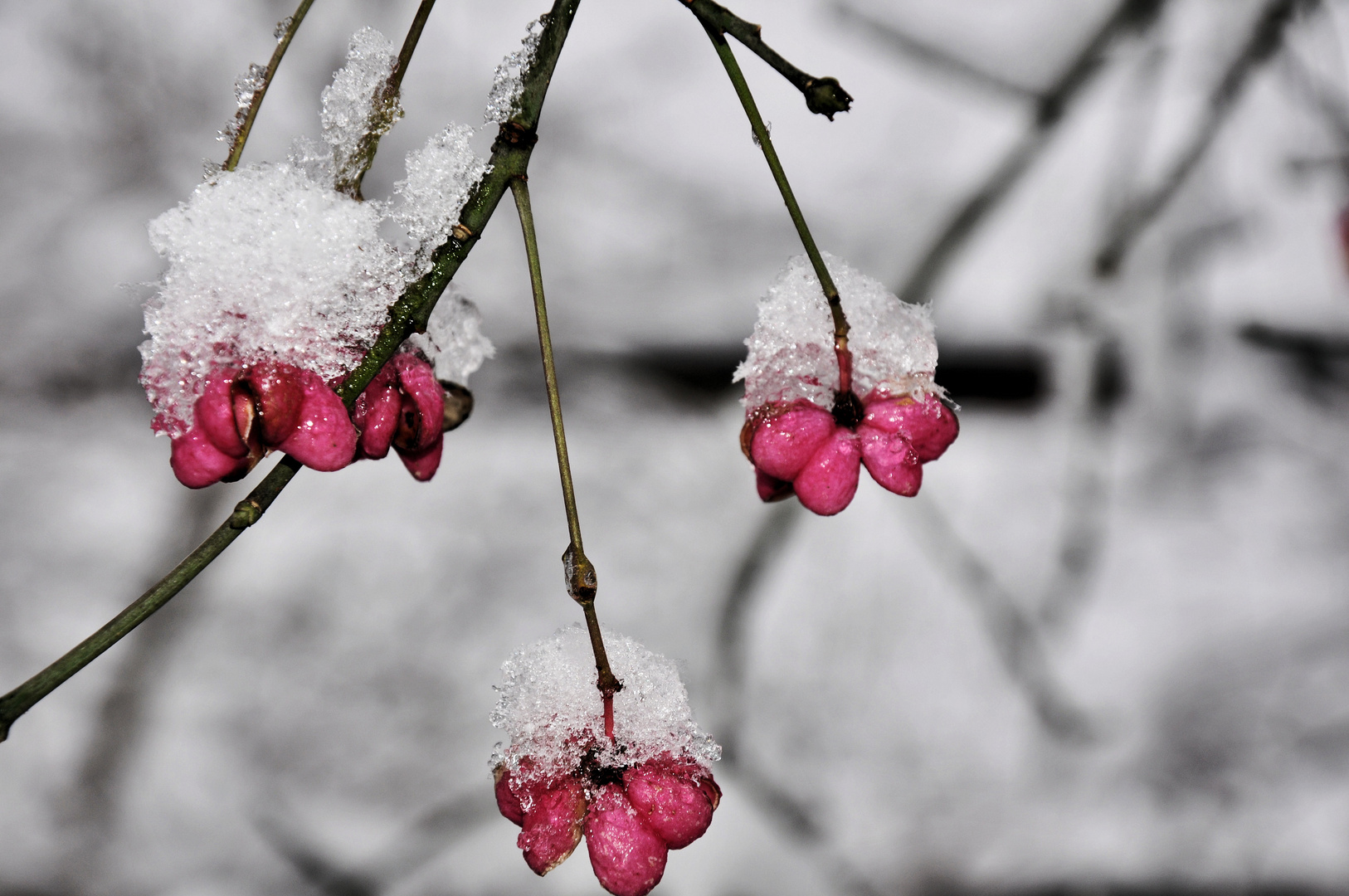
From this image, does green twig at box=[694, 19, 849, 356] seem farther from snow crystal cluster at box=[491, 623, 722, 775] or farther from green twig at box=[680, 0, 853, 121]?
snow crystal cluster at box=[491, 623, 722, 775]

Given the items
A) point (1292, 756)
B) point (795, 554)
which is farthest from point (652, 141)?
point (1292, 756)

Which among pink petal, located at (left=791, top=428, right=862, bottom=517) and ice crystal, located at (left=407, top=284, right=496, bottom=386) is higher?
ice crystal, located at (left=407, top=284, right=496, bottom=386)

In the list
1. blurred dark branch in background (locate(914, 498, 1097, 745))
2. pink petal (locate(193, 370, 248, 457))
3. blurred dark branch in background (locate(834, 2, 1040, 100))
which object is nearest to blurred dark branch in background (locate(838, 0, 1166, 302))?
blurred dark branch in background (locate(834, 2, 1040, 100))

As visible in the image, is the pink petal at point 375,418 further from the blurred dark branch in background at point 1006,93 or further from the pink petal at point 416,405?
the blurred dark branch in background at point 1006,93

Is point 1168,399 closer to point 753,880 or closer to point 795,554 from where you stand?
point 795,554

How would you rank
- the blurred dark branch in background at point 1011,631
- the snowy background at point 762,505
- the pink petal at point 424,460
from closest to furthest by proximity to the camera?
the pink petal at point 424,460
the snowy background at point 762,505
the blurred dark branch in background at point 1011,631

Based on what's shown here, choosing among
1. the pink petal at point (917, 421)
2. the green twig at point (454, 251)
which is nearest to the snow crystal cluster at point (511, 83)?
the green twig at point (454, 251)
